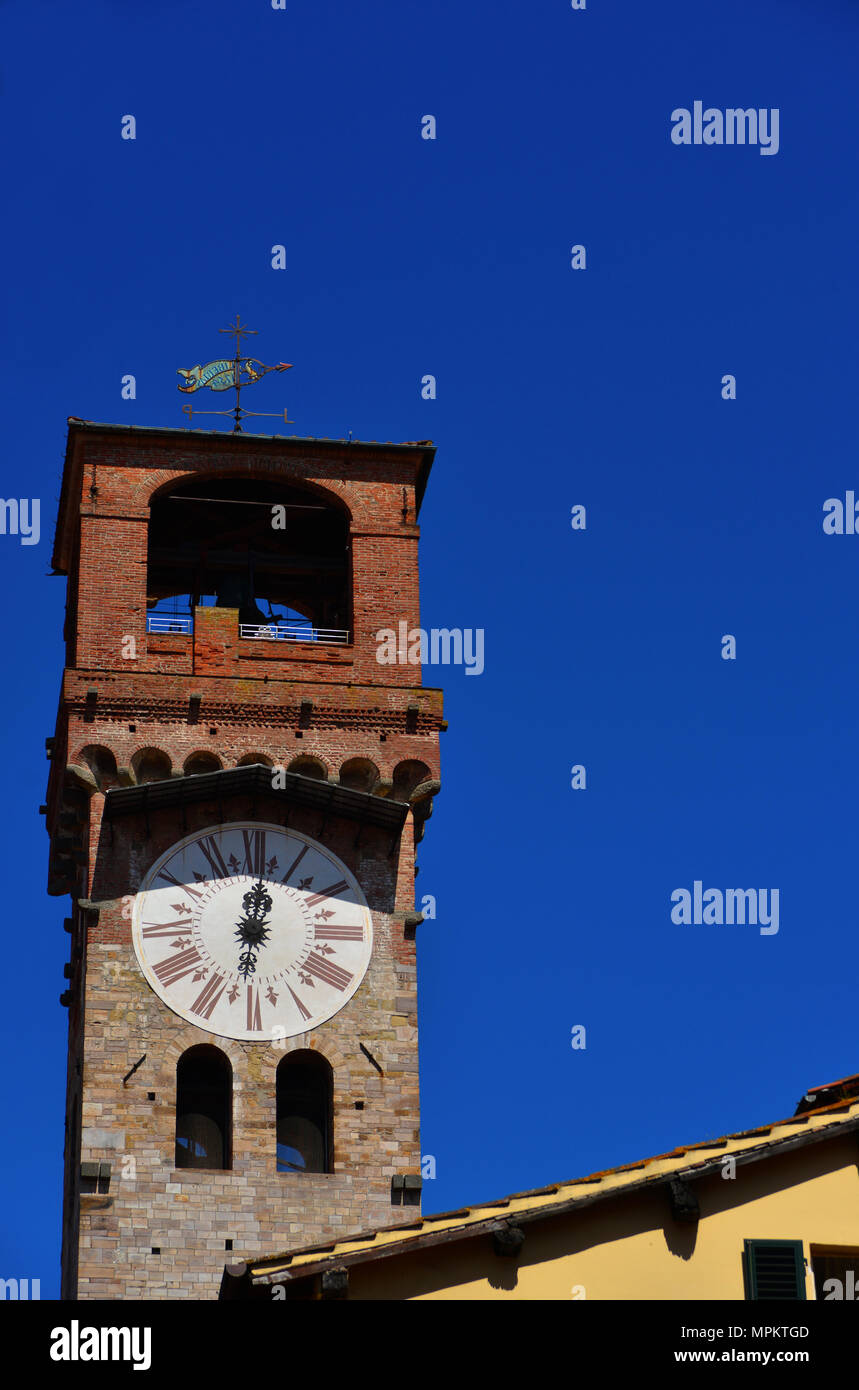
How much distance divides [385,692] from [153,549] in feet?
19.0

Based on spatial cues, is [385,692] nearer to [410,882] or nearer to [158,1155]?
[410,882]

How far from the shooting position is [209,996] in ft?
137

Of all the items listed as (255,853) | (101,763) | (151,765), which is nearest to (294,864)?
(255,853)

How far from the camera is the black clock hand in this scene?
42031 mm

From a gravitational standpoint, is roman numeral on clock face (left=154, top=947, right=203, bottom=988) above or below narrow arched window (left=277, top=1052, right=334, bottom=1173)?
above

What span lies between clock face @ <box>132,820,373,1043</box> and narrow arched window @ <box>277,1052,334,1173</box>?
0.71 meters

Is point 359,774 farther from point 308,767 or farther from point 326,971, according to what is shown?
point 326,971

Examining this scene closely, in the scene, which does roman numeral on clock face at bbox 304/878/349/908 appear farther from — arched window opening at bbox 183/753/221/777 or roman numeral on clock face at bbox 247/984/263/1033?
arched window opening at bbox 183/753/221/777

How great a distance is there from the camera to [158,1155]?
4047 cm

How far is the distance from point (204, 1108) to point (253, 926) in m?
2.80

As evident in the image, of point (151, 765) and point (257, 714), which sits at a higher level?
point (257, 714)

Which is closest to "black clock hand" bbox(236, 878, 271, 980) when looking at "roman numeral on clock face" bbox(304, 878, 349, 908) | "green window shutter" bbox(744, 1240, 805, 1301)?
"roman numeral on clock face" bbox(304, 878, 349, 908)

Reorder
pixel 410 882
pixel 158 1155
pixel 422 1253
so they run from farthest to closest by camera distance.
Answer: pixel 410 882, pixel 158 1155, pixel 422 1253
